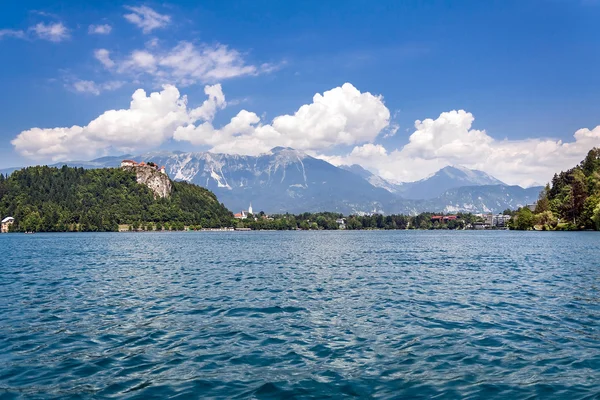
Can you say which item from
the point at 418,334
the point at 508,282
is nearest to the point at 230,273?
the point at 508,282

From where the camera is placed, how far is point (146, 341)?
2009 cm

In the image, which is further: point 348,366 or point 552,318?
point 552,318

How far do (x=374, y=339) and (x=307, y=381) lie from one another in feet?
19.8

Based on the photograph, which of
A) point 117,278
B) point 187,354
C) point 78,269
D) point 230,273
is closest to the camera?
point 187,354

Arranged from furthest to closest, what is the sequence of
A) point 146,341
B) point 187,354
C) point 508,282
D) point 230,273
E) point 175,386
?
point 230,273
point 508,282
point 146,341
point 187,354
point 175,386

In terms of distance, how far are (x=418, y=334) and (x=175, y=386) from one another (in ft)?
38.1

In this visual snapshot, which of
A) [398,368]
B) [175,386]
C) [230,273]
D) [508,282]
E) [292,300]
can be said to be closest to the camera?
[175,386]

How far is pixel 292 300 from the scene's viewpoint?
3089cm

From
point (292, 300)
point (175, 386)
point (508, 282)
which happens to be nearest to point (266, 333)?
point (175, 386)

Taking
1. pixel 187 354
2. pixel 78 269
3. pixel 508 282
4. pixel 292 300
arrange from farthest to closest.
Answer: pixel 78 269 < pixel 508 282 < pixel 292 300 < pixel 187 354

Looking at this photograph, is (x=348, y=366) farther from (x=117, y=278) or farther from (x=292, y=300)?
(x=117, y=278)

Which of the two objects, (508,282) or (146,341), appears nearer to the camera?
(146,341)

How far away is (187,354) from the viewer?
18.0 metres

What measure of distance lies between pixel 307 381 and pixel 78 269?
46971mm
